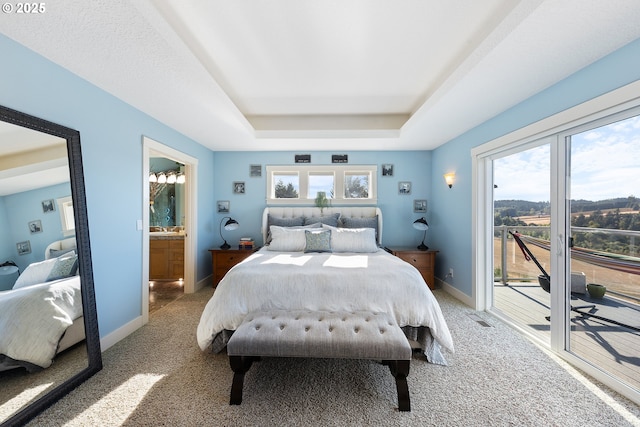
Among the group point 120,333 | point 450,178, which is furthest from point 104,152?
point 450,178

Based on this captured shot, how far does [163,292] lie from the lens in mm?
3912

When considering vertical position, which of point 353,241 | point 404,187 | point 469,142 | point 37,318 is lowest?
point 37,318

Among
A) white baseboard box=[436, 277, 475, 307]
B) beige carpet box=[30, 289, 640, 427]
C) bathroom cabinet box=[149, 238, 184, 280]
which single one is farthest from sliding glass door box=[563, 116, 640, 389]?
bathroom cabinet box=[149, 238, 184, 280]

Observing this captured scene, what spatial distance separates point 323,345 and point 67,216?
2.13m

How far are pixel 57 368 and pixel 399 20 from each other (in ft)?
11.5

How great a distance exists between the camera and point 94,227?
2182 millimetres

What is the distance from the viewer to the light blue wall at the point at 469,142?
5.65 ft

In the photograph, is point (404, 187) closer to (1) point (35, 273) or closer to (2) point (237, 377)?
(2) point (237, 377)

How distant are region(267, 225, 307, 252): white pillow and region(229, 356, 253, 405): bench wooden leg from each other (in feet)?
6.07

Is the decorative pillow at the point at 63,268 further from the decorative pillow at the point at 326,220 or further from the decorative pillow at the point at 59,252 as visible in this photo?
the decorative pillow at the point at 326,220

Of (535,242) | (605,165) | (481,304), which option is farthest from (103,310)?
(535,242)

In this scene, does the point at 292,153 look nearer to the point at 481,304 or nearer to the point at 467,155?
the point at 467,155

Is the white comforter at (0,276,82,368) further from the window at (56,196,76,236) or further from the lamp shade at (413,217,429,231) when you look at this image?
the lamp shade at (413,217,429,231)

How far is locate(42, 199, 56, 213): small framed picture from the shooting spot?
1718 mm
